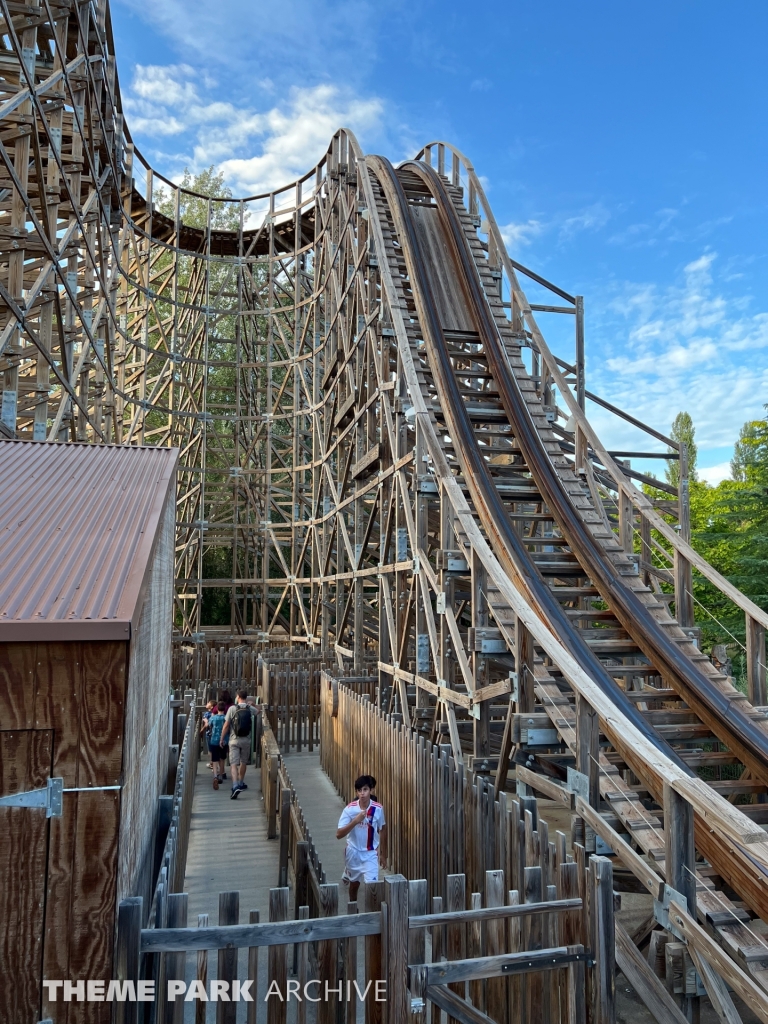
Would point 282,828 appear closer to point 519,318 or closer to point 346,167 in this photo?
point 519,318

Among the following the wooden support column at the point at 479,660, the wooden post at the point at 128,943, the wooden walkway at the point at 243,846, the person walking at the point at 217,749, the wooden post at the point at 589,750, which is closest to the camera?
the wooden post at the point at 128,943

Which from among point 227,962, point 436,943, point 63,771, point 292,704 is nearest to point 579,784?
point 436,943

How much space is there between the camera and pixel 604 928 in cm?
349

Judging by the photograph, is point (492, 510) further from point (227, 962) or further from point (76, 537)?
point (227, 962)

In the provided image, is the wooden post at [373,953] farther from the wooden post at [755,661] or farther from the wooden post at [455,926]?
the wooden post at [755,661]

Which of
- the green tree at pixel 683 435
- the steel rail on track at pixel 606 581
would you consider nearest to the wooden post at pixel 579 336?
the steel rail on track at pixel 606 581

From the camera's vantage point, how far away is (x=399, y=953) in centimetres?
323

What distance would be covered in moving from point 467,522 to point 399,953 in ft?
15.0

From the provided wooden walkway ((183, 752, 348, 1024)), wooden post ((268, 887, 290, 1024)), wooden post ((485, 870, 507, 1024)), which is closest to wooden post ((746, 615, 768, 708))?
wooden post ((485, 870, 507, 1024))

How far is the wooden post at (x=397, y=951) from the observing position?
10.5 ft

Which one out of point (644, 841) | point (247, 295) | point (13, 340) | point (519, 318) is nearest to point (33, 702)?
point (644, 841)

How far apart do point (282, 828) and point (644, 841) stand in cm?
303

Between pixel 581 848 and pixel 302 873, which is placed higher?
pixel 581 848

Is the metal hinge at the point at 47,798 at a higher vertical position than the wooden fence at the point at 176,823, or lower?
higher
